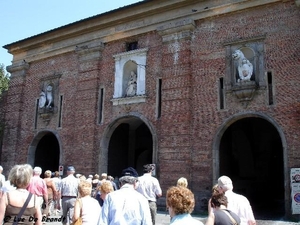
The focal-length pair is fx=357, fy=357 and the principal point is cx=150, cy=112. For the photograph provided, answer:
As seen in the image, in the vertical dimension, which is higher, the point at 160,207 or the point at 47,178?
the point at 47,178

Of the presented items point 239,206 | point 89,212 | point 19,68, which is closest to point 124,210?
point 89,212

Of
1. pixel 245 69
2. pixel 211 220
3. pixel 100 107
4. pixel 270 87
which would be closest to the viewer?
pixel 211 220

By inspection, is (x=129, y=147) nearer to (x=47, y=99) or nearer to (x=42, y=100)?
(x=47, y=99)

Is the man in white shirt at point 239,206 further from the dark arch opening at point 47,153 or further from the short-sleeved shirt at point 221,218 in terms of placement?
the dark arch opening at point 47,153

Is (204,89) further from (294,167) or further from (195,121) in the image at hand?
(294,167)

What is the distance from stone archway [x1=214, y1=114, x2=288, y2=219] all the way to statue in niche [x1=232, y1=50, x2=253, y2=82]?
3479mm

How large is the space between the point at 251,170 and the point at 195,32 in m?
7.77

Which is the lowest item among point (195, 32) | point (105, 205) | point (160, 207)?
point (160, 207)

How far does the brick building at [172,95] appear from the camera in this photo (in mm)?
12841

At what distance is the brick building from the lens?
12841 mm

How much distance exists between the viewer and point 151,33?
1590cm

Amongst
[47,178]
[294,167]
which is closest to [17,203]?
[47,178]

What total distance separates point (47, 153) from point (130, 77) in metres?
7.77

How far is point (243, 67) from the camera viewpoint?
1303cm
